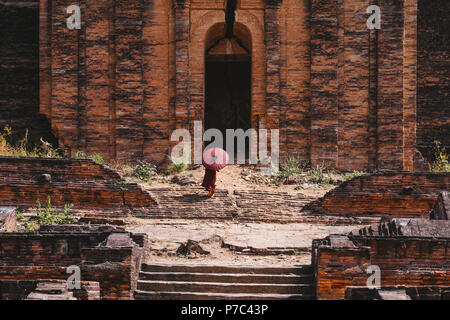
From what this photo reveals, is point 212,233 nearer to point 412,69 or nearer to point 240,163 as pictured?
point 240,163

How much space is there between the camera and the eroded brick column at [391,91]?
14758mm

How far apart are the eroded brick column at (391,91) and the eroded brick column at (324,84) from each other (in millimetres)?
1283

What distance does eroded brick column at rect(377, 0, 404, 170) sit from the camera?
1476cm

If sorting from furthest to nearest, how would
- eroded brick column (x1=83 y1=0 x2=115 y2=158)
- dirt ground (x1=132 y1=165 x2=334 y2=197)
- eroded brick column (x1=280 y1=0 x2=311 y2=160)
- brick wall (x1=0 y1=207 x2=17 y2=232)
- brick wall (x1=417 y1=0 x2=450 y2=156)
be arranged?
1. brick wall (x1=417 y1=0 x2=450 y2=156)
2. eroded brick column (x1=83 y1=0 x2=115 y2=158)
3. eroded brick column (x1=280 y1=0 x2=311 y2=160)
4. dirt ground (x1=132 y1=165 x2=334 y2=197)
5. brick wall (x1=0 y1=207 x2=17 y2=232)

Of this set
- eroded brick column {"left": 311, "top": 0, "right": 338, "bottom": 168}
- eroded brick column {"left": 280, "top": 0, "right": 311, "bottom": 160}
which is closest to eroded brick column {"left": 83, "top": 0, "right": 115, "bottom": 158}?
eroded brick column {"left": 280, "top": 0, "right": 311, "bottom": 160}

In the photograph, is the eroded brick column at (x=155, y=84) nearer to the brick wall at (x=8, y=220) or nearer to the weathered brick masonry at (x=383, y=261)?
the brick wall at (x=8, y=220)

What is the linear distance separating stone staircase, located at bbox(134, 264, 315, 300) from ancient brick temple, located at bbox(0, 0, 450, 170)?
7.11 meters

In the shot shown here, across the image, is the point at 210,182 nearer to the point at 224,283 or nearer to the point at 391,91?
the point at 224,283

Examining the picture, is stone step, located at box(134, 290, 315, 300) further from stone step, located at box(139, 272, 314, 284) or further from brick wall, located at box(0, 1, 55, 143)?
brick wall, located at box(0, 1, 55, 143)

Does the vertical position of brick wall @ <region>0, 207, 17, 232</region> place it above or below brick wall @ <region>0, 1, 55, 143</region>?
below

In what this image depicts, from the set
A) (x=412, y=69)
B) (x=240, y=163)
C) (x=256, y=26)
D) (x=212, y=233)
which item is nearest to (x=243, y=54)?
(x=256, y=26)

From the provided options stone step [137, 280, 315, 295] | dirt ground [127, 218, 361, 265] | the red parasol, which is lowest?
stone step [137, 280, 315, 295]

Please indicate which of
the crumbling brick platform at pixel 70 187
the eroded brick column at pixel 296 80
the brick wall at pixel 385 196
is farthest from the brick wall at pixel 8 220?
the eroded brick column at pixel 296 80

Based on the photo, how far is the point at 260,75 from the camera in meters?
15.0
